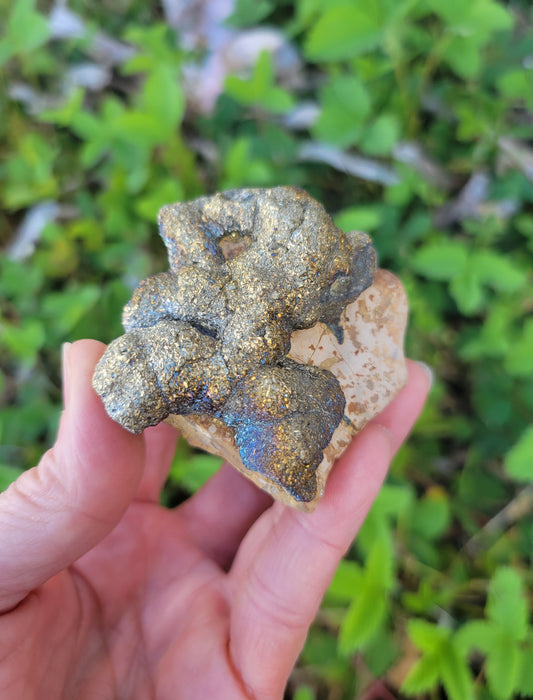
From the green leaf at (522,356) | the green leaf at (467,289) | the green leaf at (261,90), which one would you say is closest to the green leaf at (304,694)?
the green leaf at (522,356)

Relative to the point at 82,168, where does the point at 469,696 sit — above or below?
below

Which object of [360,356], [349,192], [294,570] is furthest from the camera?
[349,192]

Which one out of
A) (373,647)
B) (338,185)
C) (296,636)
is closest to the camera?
(296,636)

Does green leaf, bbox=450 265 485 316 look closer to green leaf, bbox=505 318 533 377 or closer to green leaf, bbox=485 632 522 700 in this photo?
green leaf, bbox=505 318 533 377

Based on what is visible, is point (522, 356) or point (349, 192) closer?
point (522, 356)

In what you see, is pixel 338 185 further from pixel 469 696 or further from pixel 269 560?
pixel 469 696

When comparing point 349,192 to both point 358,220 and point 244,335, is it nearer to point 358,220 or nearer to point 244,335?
point 358,220

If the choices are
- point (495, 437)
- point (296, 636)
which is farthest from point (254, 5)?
point (296, 636)

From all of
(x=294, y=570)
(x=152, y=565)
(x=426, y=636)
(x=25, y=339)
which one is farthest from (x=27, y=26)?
(x=426, y=636)
